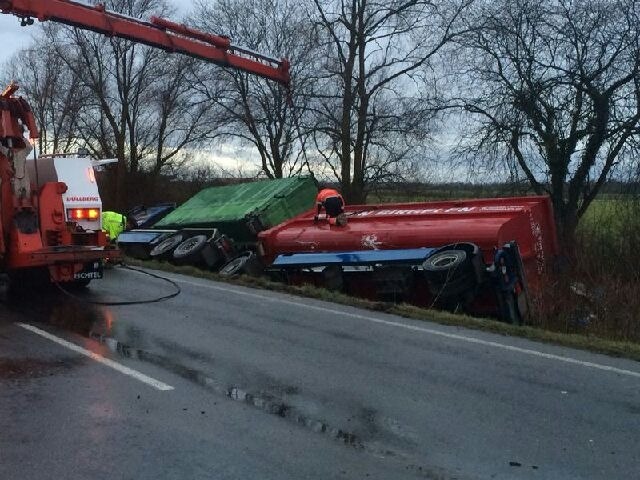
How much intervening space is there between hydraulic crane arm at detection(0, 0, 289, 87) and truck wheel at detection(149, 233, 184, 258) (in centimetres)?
463

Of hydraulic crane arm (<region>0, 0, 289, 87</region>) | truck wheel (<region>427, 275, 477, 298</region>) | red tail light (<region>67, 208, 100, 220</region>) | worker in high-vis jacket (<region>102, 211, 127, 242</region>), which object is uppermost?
hydraulic crane arm (<region>0, 0, 289, 87</region>)

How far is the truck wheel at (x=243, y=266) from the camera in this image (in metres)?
14.4

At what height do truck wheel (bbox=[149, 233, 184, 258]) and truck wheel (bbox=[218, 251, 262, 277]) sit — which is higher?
truck wheel (bbox=[149, 233, 184, 258])

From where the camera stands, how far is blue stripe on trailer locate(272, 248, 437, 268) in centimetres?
1197

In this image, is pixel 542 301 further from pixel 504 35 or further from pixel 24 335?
pixel 504 35

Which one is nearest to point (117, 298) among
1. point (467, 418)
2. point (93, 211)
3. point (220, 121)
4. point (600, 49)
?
point (93, 211)

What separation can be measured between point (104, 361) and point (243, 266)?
7448 mm

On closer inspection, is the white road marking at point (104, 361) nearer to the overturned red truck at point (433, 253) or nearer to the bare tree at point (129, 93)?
the overturned red truck at point (433, 253)

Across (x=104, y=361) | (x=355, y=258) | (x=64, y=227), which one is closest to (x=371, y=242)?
(x=355, y=258)

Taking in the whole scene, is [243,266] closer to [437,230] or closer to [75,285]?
[75,285]

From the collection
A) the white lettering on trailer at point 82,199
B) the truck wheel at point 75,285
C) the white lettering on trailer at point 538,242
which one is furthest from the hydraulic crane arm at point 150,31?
the white lettering on trailer at point 538,242

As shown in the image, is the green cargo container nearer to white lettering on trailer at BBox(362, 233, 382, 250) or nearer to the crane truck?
white lettering on trailer at BBox(362, 233, 382, 250)

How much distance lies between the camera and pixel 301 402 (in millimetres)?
5914

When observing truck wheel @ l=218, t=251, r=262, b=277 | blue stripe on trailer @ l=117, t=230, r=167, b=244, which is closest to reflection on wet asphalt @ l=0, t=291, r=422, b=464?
truck wheel @ l=218, t=251, r=262, b=277
